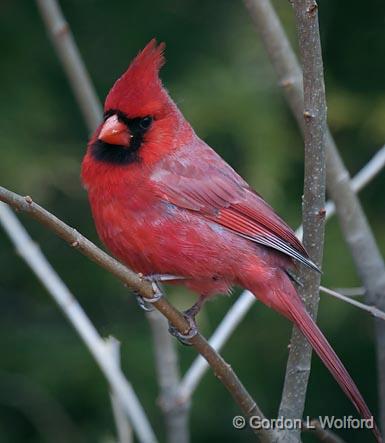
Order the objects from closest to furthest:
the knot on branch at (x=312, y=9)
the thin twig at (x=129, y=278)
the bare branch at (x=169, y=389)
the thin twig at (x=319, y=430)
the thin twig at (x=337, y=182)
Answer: the thin twig at (x=129, y=278)
the knot on branch at (x=312, y=9)
the thin twig at (x=319, y=430)
the thin twig at (x=337, y=182)
the bare branch at (x=169, y=389)

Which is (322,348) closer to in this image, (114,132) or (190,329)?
(190,329)

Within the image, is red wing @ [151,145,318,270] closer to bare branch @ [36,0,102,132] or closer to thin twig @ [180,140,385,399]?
thin twig @ [180,140,385,399]

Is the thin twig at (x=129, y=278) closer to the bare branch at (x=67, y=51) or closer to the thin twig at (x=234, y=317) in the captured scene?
the thin twig at (x=234, y=317)

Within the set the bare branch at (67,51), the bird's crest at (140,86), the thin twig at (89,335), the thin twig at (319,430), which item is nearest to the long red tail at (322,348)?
the thin twig at (319,430)

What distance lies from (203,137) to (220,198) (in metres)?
1.53

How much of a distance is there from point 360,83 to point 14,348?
2.25m

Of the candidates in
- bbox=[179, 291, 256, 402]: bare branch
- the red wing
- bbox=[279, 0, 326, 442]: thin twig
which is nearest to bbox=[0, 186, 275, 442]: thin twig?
bbox=[279, 0, 326, 442]: thin twig

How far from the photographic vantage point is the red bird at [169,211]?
10.3 feet

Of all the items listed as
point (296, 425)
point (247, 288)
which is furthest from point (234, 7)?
point (296, 425)

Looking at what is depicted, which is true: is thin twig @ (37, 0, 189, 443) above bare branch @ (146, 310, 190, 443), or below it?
above

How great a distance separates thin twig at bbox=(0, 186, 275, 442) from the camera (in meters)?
2.21

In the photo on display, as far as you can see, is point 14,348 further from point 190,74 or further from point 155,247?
point 155,247

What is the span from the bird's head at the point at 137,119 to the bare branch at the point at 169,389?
0.62 meters

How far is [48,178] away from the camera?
4.80 m
